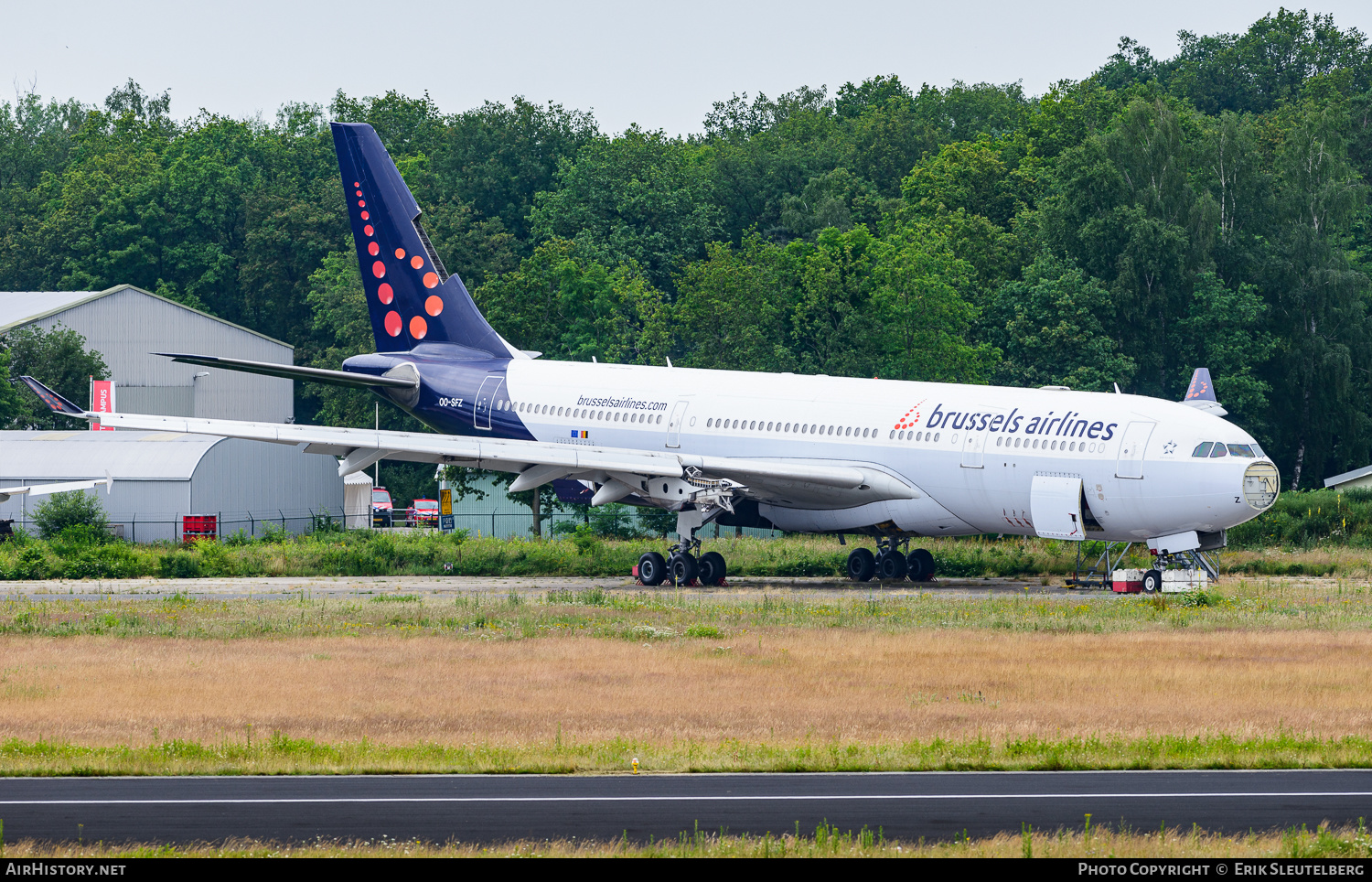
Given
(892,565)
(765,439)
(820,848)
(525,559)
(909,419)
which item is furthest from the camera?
(525,559)

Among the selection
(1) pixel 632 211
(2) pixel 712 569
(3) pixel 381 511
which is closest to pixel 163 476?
(3) pixel 381 511

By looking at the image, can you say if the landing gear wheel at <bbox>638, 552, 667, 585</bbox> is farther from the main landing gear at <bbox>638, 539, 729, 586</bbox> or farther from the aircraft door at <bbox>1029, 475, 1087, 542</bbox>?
the aircraft door at <bbox>1029, 475, 1087, 542</bbox>

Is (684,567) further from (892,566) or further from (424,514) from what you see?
(424,514)

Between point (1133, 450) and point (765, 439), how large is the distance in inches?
382

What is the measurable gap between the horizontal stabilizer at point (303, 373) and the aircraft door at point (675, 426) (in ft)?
29.2

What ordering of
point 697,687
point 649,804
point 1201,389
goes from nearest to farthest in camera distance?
point 649,804, point 697,687, point 1201,389

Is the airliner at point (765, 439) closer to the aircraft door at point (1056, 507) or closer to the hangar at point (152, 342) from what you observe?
the aircraft door at point (1056, 507)

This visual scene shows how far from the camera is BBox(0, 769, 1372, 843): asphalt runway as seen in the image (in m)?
14.0

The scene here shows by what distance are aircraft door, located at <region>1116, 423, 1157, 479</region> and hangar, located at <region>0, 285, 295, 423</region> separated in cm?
5855

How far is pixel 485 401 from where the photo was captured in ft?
150

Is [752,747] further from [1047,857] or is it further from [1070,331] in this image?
[1070,331]

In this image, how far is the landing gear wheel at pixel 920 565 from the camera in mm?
41969

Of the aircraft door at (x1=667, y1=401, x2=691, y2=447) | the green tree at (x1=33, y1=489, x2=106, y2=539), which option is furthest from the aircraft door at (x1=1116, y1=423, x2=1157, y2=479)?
the green tree at (x1=33, y1=489, x2=106, y2=539)

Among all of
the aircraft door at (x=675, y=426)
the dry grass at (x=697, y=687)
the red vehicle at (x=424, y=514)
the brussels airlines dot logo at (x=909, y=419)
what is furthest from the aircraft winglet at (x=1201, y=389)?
the red vehicle at (x=424, y=514)
